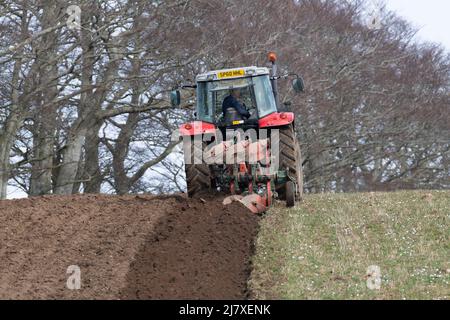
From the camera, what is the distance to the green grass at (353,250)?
9641 millimetres

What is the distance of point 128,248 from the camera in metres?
11.6

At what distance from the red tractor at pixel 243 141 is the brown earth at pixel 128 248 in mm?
488

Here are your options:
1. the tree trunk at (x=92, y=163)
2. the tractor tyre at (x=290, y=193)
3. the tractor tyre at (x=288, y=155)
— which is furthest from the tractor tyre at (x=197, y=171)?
the tree trunk at (x=92, y=163)

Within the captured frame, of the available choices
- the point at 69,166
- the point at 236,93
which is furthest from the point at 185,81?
the point at 236,93

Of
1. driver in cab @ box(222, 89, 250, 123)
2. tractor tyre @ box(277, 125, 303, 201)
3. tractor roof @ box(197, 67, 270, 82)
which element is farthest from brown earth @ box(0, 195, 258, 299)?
tractor roof @ box(197, 67, 270, 82)

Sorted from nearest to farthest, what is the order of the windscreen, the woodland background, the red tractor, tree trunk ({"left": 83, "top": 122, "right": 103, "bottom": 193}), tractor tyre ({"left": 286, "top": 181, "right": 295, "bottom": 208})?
1. the red tractor
2. tractor tyre ({"left": 286, "top": 181, "right": 295, "bottom": 208})
3. the windscreen
4. the woodland background
5. tree trunk ({"left": 83, "top": 122, "right": 103, "bottom": 193})

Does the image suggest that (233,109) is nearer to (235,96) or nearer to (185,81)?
(235,96)

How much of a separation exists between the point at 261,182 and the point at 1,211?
417 cm

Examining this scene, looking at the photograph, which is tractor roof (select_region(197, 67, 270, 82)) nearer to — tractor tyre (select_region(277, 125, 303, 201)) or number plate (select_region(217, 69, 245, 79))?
number plate (select_region(217, 69, 245, 79))

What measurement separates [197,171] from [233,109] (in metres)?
1.14

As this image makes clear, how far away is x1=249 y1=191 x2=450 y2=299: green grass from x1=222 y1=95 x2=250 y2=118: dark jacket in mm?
1616

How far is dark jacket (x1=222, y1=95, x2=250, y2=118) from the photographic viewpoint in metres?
14.9

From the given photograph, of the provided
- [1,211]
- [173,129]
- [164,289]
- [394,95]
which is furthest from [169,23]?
[164,289]

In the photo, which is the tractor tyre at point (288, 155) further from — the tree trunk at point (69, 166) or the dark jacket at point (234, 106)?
the tree trunk at point (69, 166)
